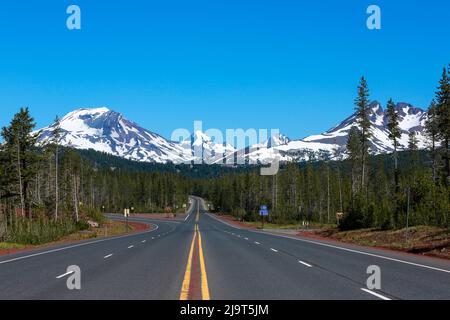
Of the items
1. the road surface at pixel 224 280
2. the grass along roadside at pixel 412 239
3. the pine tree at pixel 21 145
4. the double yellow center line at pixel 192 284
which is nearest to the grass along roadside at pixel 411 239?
the grass along roadside at pixel 412 239

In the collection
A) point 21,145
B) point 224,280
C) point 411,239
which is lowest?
point 411,239

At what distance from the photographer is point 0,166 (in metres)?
70.2

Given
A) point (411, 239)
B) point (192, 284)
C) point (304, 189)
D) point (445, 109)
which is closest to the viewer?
point (192, 284)

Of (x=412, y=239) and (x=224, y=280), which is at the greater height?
(x=224, y=280)

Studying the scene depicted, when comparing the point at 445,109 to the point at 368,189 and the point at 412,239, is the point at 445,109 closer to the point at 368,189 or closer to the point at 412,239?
the point at 412,239

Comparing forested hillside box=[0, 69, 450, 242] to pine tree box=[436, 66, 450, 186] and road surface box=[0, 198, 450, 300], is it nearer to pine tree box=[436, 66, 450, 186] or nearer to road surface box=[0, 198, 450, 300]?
pine tree box=[436, 66, 450, 186]

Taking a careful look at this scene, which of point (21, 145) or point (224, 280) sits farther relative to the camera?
point (21, 145)

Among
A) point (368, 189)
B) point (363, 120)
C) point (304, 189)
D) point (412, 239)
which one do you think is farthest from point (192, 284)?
point (304, 189)

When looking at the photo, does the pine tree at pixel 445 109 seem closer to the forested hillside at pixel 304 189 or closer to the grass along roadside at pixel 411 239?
the forested hillside at pixel 304 189

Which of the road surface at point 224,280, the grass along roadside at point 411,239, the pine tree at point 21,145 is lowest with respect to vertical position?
the grass along roadside at point 411,239
